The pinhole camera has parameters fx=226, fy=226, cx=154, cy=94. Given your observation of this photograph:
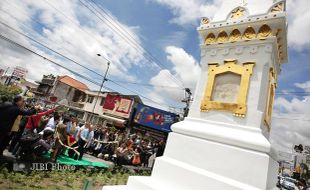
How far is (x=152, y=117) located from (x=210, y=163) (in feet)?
85.0

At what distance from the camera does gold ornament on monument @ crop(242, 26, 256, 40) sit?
12.4 feet

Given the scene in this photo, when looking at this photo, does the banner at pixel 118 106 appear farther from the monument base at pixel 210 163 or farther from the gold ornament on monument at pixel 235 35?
the monument base at pixel 210 163

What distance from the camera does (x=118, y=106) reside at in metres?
31.9

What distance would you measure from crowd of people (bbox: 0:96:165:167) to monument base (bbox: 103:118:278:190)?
3.60 m

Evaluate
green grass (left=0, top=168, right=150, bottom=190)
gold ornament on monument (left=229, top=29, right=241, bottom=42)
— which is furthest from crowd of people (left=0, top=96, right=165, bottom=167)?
gold ornament on monument (left=229, top=29, right=241, bottom=42)

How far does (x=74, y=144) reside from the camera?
9945mm

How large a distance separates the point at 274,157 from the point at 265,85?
110 cm

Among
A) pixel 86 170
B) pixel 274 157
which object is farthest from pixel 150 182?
pixel 86 170

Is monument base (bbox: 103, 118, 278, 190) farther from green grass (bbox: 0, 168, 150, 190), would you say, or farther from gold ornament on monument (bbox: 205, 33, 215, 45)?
green grass (bbox: 0, 168, 150, 190)

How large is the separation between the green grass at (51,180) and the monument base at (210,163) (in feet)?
5.57

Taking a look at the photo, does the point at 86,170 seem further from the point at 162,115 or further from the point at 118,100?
the point at 118,100

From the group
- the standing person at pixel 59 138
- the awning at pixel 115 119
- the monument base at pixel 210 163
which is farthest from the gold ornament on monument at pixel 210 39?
the awning at pixel 115 119

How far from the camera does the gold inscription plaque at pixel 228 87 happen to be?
3.57 m

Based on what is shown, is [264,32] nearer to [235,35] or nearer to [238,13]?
[235,35]
